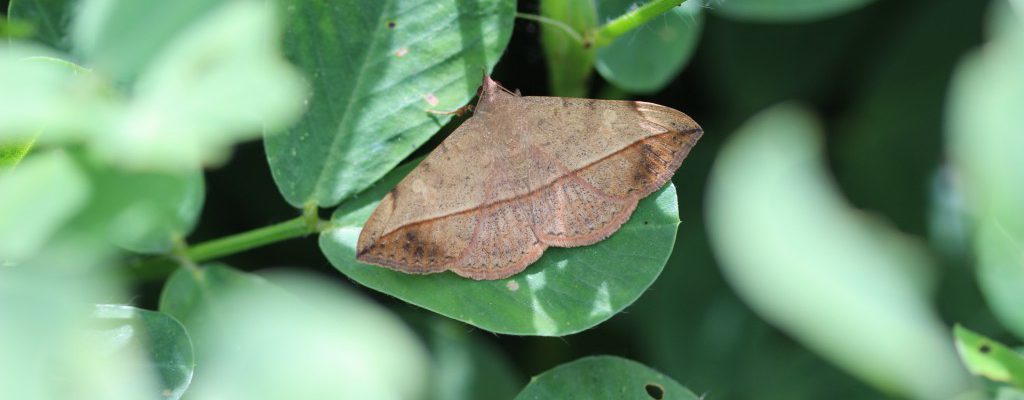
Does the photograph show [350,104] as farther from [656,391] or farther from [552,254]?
[656,391]

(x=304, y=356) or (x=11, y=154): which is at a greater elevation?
(x=304, y=356)

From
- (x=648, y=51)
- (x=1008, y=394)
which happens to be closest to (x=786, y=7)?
(x=648, y=51)

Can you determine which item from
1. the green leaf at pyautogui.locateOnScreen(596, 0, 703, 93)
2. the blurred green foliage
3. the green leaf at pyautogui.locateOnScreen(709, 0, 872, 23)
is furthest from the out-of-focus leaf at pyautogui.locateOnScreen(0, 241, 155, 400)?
the green leaf at pyautogui.locateOnScreen(709, 0, 872, 23)

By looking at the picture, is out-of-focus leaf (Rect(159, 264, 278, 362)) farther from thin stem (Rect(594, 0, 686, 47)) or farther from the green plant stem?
thin stem (Rect(594, 0, 686, 47))

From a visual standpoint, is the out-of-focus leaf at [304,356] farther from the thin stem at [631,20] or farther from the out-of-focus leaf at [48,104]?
the thin stem at [631,20]

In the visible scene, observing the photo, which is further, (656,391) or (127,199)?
(656,391)

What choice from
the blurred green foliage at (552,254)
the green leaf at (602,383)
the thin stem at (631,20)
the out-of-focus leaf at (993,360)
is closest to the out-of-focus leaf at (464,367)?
the blurred green foliage at (552,254)
